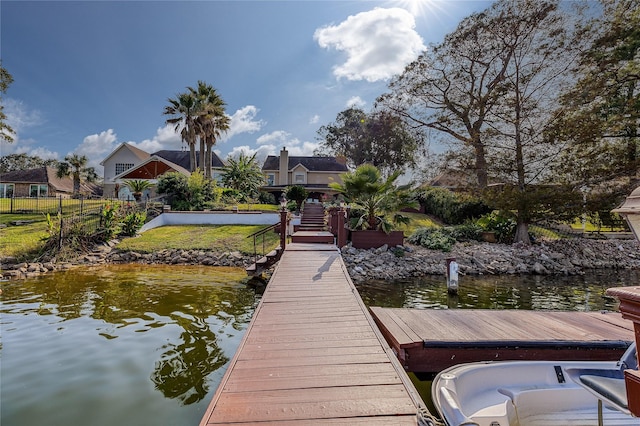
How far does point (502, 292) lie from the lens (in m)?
9.71

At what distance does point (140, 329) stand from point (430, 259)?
35.3 feet

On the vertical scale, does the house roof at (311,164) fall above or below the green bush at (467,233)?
above

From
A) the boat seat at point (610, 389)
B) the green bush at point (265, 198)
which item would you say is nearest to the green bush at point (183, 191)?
the green bush at point (265, 198)

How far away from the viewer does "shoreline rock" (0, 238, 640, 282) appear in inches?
467

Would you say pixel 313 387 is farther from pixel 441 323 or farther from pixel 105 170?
pixel 105 170

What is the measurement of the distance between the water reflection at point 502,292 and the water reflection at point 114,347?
4.11m

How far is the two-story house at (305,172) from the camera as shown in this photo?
111 ft

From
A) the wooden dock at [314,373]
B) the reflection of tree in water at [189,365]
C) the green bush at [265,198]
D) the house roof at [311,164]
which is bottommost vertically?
the reflection of tree in water at [189,365]

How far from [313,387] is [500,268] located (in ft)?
40.2

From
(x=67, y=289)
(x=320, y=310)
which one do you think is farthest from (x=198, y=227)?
(x=320, y=310)

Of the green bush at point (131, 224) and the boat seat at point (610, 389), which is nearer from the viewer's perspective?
the boat seat at point (610, 389)

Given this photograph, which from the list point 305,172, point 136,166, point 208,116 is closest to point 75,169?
point 136,166

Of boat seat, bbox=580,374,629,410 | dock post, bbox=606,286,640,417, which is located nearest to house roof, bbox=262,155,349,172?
boat seat, bbox=580,374,629,410

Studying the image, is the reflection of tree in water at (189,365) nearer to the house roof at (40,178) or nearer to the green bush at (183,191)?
the green bush at (183,191)
